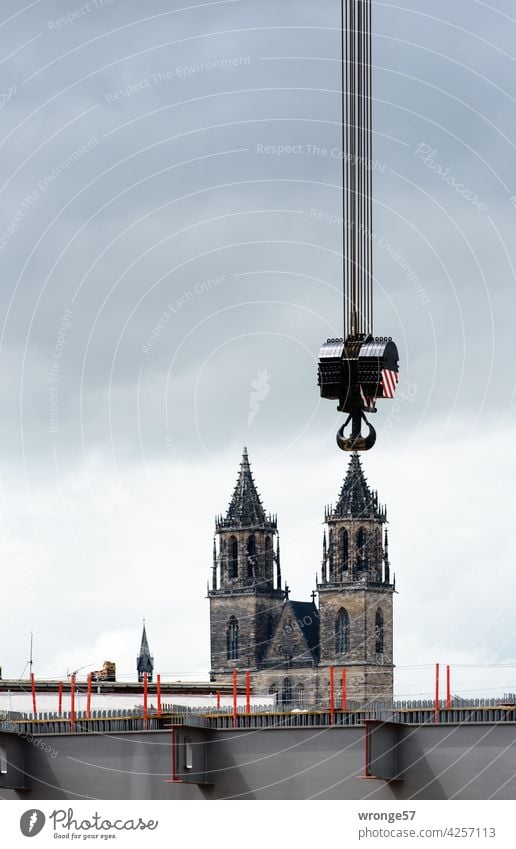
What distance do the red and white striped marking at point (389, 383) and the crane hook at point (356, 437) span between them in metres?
0.70

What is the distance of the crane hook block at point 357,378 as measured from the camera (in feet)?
132

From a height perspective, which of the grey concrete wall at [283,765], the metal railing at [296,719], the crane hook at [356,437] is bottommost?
the grey concrete wall at [283,765]

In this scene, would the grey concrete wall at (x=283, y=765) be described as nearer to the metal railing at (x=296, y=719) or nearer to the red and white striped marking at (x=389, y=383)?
the metal railing at (x=296, y=719)

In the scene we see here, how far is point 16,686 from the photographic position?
125875 mm

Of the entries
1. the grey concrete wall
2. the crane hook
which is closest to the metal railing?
the grey concrete wall

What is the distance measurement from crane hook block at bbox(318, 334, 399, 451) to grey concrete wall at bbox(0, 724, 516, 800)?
15.1 meters

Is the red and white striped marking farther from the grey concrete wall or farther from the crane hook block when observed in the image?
the grey concrete wall

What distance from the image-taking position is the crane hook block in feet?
132

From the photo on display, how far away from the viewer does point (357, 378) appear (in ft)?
132

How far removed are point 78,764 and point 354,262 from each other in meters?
20.3

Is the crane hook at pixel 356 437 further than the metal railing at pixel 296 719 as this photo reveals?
No

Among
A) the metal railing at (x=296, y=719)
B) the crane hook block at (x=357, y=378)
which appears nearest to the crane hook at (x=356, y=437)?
the crane hook block at (x=357, y=378)
